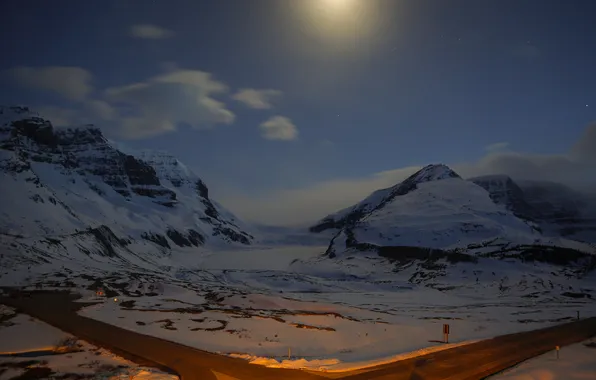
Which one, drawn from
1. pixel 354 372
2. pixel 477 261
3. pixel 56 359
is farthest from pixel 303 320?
pixel 477 261

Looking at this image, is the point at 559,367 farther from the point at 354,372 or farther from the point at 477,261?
the point at 477,261

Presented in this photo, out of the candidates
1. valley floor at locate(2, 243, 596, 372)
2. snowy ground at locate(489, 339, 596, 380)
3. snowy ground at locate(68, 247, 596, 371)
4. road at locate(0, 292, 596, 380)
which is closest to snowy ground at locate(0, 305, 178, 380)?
road at locate(0, 292, 596, 380)

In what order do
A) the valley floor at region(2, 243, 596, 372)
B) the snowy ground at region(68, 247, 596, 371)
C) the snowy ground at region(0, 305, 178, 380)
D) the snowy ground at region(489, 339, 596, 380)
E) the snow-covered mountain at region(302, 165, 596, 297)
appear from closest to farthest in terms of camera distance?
1. the snowy ground at region(489, 339, 596, 380)
2. the snowy ground at region(0, 305, 178, 380)
3. the snowy ground at region(68, 247, 596, 371)
4. the valley floor at region(2, 243, 596, 372)
5. the snow-covered mountain at region(302, 165, 596, 297)

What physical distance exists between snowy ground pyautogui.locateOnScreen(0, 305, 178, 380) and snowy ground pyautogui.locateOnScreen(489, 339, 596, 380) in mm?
20270

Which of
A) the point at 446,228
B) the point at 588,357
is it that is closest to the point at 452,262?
the point at 446,228

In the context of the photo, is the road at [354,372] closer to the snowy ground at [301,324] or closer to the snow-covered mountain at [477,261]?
the snowy ground at [301,324]

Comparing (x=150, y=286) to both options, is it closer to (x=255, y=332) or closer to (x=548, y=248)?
(x=255, y=332)

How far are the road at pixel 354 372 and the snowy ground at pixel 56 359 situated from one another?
1338 millimetres

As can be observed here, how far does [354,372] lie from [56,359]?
19.9 metres

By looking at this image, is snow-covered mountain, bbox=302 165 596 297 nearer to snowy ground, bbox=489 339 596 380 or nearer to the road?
the road

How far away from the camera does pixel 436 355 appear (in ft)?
111

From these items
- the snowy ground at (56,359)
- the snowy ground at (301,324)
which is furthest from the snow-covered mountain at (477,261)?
the snowy ground at (56,359)

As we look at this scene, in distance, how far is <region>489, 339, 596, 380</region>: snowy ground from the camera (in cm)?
2705

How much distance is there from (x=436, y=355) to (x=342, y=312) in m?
37.9
